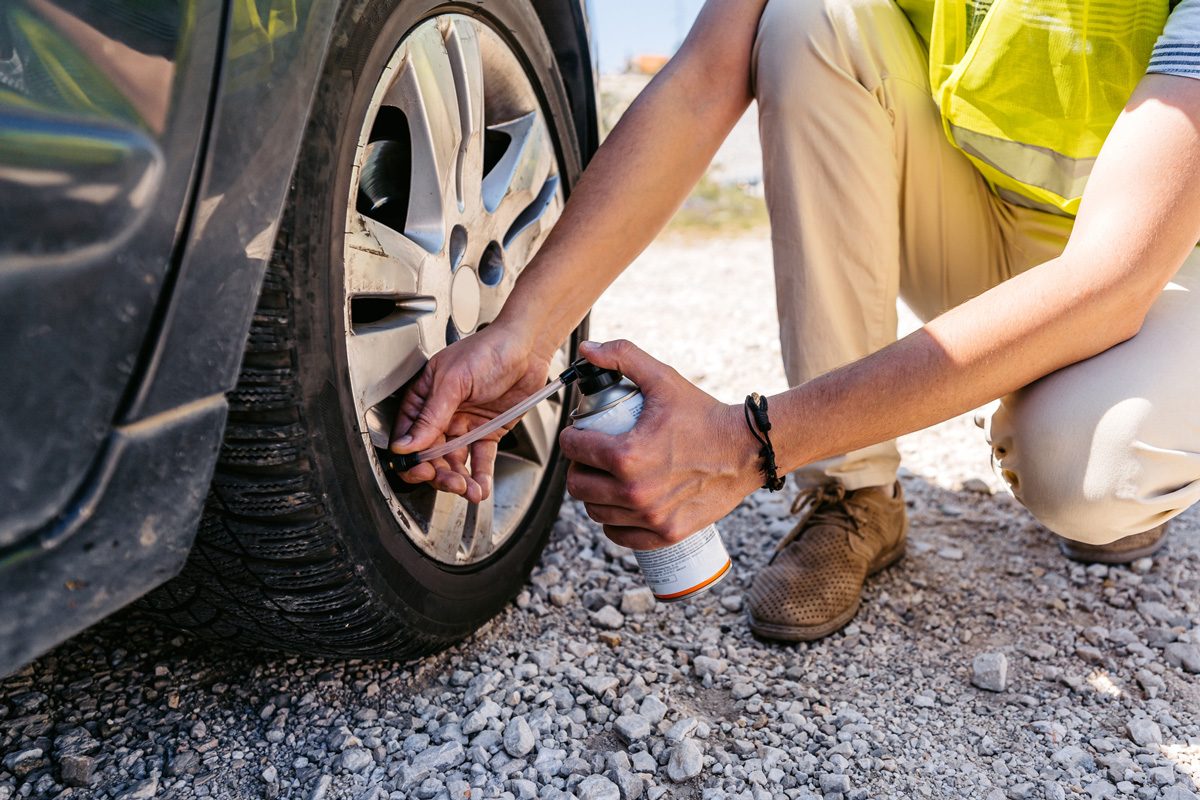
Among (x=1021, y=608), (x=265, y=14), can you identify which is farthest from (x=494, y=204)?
(x=1021, y=608)

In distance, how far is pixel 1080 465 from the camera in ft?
4.72

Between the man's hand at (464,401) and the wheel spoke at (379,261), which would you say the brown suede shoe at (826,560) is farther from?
the wheel spoke at (379,261)

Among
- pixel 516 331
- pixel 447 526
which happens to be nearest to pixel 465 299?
pixel 516 331

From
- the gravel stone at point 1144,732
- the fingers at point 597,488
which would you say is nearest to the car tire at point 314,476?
the fingers at point 597,488

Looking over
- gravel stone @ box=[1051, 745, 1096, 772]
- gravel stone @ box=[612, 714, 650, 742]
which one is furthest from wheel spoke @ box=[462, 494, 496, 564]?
gravel stone @ box=[1051, 745, 1096, 772]

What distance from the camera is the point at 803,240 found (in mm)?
1712

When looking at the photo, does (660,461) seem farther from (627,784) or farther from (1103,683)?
(1103,683)

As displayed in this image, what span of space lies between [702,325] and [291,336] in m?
2.68

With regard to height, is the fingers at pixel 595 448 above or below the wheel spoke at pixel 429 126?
below

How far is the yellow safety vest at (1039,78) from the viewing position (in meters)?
1.38

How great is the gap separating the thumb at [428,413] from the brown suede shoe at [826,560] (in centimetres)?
68

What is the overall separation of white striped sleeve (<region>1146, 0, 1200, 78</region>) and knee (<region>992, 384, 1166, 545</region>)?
1.47ft

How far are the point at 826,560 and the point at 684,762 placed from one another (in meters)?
0.60

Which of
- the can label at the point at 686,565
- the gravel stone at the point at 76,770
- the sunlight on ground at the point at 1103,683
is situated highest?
the can label at the point at 686,565
